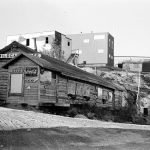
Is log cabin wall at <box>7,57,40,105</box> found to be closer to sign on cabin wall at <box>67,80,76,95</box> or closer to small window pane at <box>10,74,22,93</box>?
small window pane at <box>10,74,22,93</box>

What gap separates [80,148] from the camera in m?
10.7

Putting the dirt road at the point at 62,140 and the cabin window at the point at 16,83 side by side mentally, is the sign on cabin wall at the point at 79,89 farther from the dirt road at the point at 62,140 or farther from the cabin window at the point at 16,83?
the dirt road at the point at 62,140

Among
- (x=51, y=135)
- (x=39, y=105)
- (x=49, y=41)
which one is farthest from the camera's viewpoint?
(x=49, y=41)

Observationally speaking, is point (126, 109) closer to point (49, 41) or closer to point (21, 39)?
point (49, 41)

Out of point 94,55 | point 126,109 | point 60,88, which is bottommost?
point 126,109

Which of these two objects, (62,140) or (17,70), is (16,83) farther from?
(62,140)

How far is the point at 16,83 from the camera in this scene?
94.8 feet

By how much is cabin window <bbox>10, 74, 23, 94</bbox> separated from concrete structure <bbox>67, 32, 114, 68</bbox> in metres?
Answer: 46.4

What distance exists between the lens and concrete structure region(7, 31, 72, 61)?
62.5 metres

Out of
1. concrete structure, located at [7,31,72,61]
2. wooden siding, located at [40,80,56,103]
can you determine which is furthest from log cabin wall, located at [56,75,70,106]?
concrete structure, located at [7,31,72,61]

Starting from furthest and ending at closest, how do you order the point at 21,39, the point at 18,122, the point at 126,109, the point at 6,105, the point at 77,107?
1. the point at 21,39
2. the point at 126,109
3. the point at 77,107
4. the point at 6,105
5. the point at 18,122

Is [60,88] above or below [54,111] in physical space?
above

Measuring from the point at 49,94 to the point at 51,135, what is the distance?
1608cm

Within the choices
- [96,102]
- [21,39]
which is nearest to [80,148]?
[96,102]
